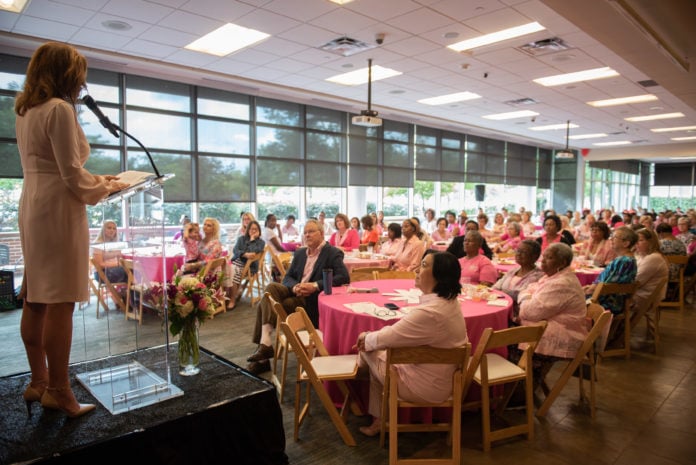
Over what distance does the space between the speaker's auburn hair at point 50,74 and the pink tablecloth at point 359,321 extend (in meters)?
2.14

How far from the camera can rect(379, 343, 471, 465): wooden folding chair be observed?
2.52 metres

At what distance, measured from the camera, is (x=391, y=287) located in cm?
419

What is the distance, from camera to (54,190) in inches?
78.1

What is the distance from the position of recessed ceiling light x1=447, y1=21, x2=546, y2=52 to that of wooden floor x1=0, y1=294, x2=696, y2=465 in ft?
13.5

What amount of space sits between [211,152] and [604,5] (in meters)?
6.90

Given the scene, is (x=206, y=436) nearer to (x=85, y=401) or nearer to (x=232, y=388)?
(x=232, y=388)

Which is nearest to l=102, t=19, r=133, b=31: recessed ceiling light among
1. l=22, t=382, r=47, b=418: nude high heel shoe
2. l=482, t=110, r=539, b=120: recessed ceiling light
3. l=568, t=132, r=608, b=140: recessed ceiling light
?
l=22, t=382, r=47, b=418: nude high heel shoe

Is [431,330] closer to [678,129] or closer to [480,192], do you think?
[480,192]

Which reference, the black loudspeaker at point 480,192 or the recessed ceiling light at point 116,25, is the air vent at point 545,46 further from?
the black loudspeaker at point 480,192

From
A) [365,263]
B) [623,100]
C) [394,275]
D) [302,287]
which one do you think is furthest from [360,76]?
[623,100]

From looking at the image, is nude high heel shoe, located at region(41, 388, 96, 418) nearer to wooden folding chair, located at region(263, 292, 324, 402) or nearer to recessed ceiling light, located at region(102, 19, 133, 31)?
wooden folding chair, located at region(263, 292, 324, 402)

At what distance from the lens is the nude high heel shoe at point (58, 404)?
6.98 ft

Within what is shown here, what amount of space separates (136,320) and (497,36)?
221 inches

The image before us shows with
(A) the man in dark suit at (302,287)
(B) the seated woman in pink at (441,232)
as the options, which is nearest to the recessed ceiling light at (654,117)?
(B) the seated woman in pink at (441,232)
